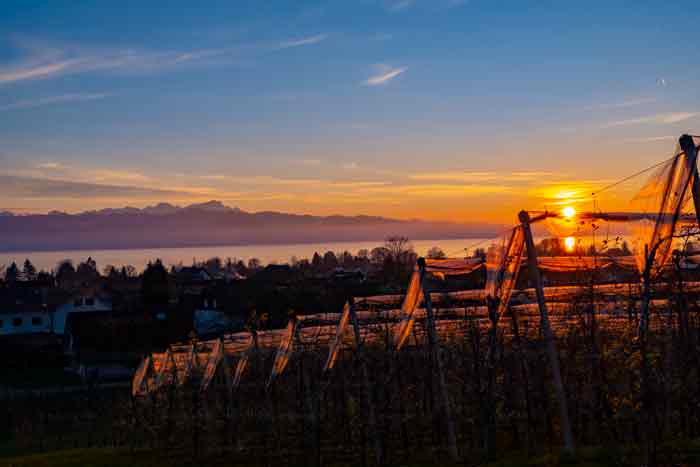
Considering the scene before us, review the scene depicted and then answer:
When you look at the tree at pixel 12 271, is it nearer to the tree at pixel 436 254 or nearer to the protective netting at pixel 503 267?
the tree at pixel 436 254

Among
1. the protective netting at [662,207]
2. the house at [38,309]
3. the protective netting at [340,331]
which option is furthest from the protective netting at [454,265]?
the house at [38,309]

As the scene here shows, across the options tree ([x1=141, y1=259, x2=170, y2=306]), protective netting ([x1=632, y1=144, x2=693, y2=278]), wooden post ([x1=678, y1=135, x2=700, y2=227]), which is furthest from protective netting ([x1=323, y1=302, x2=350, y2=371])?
tree ([x1=141, y1=259, x2=170, y2=306])

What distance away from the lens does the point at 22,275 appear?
493 ft

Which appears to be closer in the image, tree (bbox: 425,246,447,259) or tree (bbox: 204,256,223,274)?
tree (bbox: 425,246,447,259)

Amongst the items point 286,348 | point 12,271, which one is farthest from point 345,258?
point 286,348

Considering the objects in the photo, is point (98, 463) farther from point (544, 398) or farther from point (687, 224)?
point (687, 224)

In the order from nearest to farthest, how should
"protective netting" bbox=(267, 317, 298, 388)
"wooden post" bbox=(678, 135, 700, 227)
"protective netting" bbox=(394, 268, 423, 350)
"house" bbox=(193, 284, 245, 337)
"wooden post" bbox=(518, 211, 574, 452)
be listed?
"wooden post" bbox=(678, 135, 700, 227) → "wooden post" bbox=(518, 211, 574, 452) → "protective netting" bbox=(394, 268, 423, 350) → "protective netting" bbox=(267, 317, 298, 388) → "house" bbox=(193, 284, 245, 337)

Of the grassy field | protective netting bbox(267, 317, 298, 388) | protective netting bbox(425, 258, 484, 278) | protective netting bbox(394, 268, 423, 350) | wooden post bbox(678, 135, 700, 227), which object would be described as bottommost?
the grassy field

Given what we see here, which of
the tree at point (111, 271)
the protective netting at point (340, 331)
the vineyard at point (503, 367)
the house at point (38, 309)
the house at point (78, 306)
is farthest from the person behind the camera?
the tree at point (111, 271)

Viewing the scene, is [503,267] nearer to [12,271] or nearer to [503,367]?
[503,367]

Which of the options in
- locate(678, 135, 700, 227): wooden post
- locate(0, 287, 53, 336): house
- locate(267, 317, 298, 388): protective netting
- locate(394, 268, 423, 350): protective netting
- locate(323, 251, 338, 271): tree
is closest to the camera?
locate(678, 135, 700, 227): wooden post

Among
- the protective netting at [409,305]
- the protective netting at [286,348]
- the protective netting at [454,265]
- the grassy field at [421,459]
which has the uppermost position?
the protective netting at [454,265]

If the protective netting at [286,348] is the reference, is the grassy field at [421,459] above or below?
below

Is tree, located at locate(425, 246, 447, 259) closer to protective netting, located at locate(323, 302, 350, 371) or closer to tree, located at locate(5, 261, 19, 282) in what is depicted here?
protective netting, located at locate(323, 302, 350, 371)
